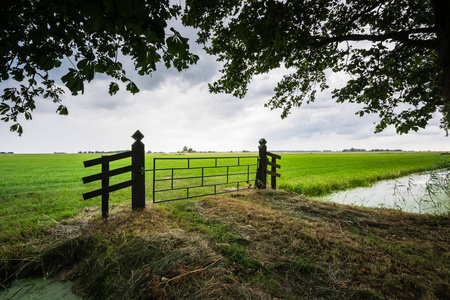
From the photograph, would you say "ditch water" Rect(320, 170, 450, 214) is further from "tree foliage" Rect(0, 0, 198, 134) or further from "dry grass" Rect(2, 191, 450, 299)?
"tree foliage" Rect(0, 0, 198, 134)

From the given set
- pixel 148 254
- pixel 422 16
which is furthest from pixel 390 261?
pixel 422 16

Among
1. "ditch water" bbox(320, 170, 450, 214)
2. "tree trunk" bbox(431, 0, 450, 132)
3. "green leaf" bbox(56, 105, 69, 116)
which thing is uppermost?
"tree trunk" bbox(431, 0, 450, 132)

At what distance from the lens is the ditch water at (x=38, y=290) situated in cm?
217

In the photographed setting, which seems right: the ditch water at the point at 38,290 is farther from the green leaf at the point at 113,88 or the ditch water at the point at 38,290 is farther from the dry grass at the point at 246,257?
the green leaf at the point at 113,88

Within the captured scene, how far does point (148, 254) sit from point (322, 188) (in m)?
8.90

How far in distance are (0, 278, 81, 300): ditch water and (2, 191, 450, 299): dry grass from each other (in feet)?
0.36

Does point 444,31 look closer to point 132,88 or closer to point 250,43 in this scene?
point 250,43

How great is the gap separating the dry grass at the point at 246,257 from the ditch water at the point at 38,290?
0.36 feet

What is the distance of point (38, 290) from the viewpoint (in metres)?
2.28

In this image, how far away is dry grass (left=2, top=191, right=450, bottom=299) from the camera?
1995 mm

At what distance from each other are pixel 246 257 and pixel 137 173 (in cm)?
335

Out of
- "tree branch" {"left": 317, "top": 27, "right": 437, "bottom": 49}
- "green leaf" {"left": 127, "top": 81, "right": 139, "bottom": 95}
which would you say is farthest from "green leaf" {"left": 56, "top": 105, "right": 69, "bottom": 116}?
"tree branch" {"left": 317, "top": 27, "right": 437, "bottom": 49}

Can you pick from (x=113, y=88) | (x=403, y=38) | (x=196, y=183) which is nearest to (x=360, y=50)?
(x=403, y=38)

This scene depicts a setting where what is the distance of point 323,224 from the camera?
389 cm
